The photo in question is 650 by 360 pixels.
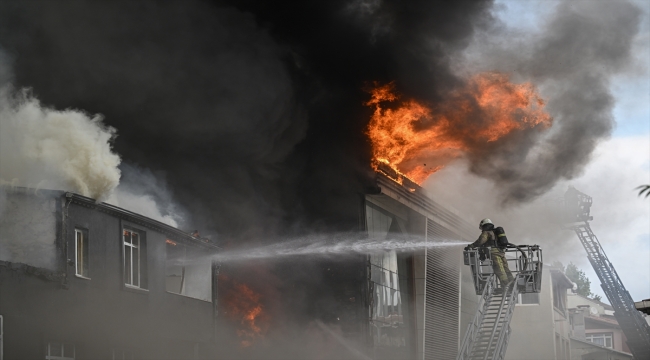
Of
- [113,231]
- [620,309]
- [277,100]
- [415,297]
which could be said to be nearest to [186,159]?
[277,100]

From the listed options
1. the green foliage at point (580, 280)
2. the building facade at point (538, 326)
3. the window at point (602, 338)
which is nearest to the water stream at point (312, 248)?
the building facade at point (538, 326)

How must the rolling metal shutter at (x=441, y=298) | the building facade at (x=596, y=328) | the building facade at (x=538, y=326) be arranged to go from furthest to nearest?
1. the building facade at (x=596, y=328)
2. the building facade at (x=538, y=326)
3. the rolling metal shutter at (x=441, y=298)

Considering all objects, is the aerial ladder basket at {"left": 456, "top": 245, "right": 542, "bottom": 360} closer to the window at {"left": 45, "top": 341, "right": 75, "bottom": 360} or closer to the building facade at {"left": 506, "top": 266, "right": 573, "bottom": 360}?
the window at {"left": 45, "top": 341, "right": 75, "bottom": 360}

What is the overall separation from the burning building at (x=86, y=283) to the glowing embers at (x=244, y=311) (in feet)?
7.30

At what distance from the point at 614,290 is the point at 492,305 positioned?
28554mm

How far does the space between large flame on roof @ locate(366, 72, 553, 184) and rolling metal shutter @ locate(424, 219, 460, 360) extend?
3267 millimetres

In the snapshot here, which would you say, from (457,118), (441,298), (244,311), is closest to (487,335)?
(244,311)

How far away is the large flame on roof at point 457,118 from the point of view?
23.5m

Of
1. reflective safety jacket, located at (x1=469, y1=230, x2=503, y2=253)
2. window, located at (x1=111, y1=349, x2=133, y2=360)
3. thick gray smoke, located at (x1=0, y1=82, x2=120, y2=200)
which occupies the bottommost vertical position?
window, located at (x1=111, y1=349, x2=133, y2=360)

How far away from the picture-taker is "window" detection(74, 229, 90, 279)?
16.1 m

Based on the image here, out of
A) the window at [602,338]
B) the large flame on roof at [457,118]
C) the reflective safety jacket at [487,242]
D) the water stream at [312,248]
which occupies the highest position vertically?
the large flame on roof at [457,118]

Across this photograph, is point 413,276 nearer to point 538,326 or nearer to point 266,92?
point 266,92

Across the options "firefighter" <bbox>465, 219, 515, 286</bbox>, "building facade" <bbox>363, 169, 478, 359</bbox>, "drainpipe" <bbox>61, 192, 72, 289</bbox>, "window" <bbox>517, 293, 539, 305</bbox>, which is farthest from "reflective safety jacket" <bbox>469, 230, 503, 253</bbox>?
"window" <bbox>517, 293, 539, 305</bbox>

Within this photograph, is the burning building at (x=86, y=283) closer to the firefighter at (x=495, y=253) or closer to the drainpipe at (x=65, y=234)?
the drainpipe at (x=65, y=234)
